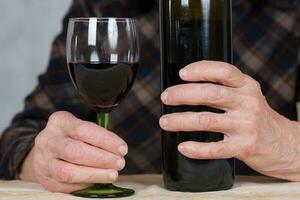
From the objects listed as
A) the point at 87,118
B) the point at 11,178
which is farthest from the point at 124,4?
the point at 11,178

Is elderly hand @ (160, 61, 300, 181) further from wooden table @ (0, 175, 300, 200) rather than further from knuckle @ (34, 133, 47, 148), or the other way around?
knuckle @ (34, 133, 47, 148)

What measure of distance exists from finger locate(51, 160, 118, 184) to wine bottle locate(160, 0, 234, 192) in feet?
0.30

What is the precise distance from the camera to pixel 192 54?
1.19 metres

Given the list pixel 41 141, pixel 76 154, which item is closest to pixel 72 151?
pixel 76 154

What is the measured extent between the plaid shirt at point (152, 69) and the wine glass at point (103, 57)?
72 centimetres

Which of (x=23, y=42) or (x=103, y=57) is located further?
(x=23, y=42)

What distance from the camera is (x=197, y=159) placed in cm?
118

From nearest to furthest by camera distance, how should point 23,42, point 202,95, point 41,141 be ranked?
point 202,95 < point 41,141 < point 23,42

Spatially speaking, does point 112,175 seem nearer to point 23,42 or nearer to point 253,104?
point 253,104

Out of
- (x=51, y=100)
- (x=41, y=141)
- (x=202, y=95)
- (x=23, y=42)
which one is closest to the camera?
(x=202, y=95)

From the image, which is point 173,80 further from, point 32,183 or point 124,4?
point 124,4

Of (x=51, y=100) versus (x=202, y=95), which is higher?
(x=202, y=95)

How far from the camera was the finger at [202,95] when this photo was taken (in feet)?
3.79

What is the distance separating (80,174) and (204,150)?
0.63ft
